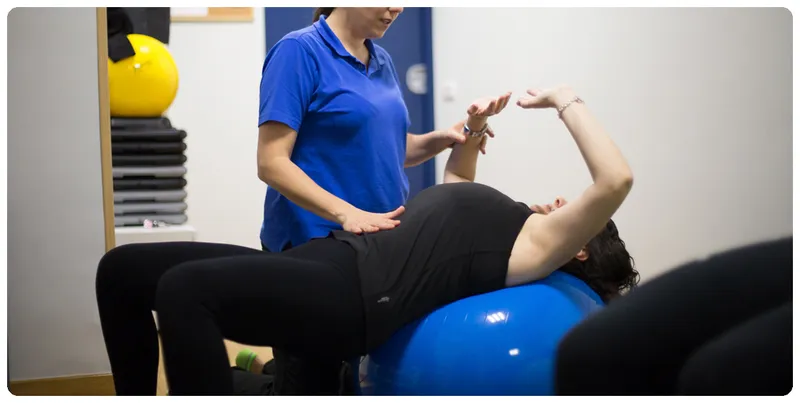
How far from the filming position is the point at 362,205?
65.2 inches

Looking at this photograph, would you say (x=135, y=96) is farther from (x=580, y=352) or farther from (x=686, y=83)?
(x=580, y=352)

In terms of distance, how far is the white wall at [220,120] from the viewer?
12.0 feet

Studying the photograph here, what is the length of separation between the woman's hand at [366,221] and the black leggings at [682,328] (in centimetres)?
50

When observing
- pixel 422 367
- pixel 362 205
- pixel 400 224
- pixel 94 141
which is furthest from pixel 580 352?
pixel 94 141

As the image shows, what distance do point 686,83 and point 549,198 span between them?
37.6 inches

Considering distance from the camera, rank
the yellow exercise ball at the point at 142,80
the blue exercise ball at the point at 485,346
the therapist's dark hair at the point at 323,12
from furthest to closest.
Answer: the yellow exercise ball at the point at 142,80
the therapist's dark hair at the point at 323,12
the blue exercise ball at the point at 485,346

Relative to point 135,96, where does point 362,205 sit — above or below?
below

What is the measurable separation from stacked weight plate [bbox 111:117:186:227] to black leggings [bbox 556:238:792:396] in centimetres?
175

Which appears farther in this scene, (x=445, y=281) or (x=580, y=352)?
(x=445, y=281)

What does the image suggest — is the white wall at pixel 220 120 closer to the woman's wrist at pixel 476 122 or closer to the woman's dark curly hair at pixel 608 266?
the woman's wrist at pixel 476 122

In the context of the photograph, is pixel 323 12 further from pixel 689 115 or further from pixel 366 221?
pixel 689 115

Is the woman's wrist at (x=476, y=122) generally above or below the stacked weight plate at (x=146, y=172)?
above

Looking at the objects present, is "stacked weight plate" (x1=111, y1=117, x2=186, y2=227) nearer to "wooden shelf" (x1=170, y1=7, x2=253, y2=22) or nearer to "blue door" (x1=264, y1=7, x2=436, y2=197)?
"wooden shelf" (x1=170, y1=7, x2=253, y2=22)

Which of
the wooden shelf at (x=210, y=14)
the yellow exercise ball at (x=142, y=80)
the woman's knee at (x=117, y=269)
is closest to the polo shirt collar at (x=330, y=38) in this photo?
the woman's knee at (x=117, y=269)
